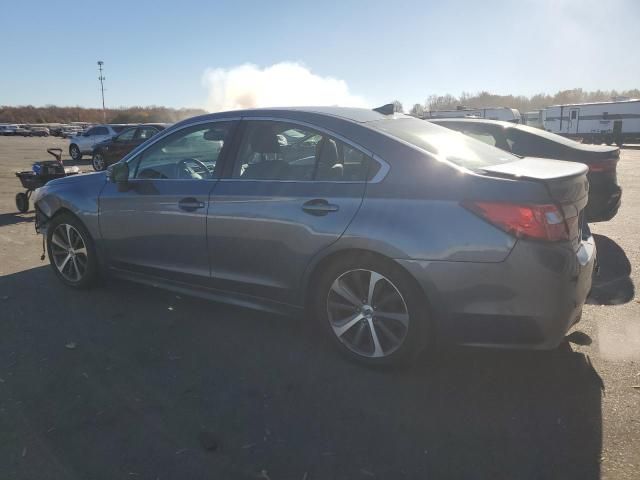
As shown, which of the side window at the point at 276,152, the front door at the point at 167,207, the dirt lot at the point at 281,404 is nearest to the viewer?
the dirt lot at the point at 281,404

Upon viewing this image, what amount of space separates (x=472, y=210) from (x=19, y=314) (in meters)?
3.79

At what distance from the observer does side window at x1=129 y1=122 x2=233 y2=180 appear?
406 centimetres

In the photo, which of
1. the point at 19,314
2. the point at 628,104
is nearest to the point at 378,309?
the point at 19,314

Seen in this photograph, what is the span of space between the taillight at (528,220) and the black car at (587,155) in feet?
12.5

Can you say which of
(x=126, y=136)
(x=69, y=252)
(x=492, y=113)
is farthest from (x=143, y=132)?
(x=492, y=113)

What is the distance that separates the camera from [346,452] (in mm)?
2588

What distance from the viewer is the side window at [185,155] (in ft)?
13.3

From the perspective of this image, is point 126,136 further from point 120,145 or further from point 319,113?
point 319,113

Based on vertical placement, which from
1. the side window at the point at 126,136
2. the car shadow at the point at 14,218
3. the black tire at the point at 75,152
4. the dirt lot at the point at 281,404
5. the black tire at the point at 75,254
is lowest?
the dirt lot at the point at 281,404

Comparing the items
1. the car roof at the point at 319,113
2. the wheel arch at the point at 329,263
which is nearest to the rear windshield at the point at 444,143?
the car roof at the point at 319,113

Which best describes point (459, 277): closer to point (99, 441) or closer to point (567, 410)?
point (567, 410)

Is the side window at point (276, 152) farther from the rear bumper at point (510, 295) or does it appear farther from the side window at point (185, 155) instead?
the rear bumper at point (510, 295)

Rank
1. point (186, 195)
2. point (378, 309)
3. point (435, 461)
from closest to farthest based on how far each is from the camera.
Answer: point (435, 461) → point (378, 309) → point (186, 195)

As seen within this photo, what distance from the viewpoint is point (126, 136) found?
18.9 metres
